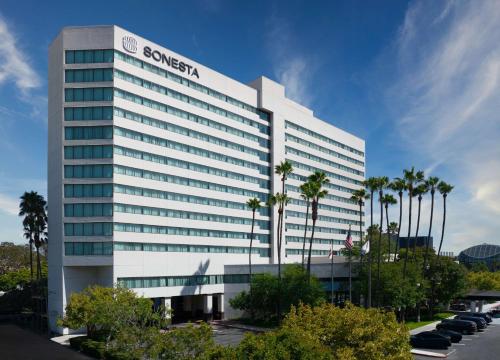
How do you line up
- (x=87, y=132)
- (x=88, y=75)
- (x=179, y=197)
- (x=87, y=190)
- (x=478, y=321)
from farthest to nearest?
(x=179, y=197), (x=88, y=75), (x=478, y=321), (x=87, y=132), (x=87, y=190)

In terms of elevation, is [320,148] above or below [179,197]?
above

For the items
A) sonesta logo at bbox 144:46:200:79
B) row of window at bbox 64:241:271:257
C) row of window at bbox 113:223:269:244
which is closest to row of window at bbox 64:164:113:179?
row of window at bbox 113:223:269:244

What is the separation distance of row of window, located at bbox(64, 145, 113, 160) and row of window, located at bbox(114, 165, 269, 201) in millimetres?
2521

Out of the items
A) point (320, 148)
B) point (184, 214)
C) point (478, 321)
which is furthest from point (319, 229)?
point (478, 321)

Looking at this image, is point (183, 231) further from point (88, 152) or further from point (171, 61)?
point (171, 61)

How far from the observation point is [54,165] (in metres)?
71.6

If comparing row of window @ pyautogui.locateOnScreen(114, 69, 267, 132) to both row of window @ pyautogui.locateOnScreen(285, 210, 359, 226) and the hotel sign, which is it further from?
row of window @ pyautogui.locateOnScreen(285, 210, 359, 226)

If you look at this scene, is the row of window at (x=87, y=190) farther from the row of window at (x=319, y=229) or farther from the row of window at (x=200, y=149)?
the row of window at (x=319, y=229)

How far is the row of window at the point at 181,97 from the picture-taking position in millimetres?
71938

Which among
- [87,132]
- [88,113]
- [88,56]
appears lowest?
[87,132]

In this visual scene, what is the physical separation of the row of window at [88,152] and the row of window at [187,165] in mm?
1220

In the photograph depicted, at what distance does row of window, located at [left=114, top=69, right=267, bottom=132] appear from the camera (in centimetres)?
7194

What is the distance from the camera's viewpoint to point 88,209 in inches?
2707

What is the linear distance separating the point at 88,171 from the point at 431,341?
51.3 m
